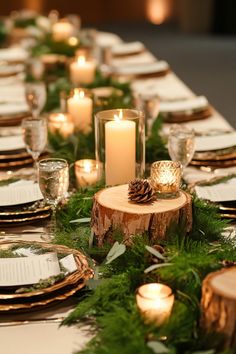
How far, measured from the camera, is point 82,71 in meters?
3.60

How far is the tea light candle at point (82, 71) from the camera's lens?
359 centimetres

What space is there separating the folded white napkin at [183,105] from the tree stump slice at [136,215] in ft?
4.64

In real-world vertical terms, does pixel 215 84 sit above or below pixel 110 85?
below

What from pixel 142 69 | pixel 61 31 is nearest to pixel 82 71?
pixel 142 69

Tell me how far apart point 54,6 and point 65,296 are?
32.7 feet

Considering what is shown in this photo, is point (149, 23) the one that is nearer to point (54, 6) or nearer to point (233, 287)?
point (54, 6)

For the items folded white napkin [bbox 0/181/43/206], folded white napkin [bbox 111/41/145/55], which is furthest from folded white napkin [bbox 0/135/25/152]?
folded white napkin [bbox 111/41/145/55]

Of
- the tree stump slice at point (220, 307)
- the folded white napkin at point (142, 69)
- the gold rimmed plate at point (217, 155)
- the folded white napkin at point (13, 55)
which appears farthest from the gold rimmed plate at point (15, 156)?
the folded white napkin at point (13, 55)

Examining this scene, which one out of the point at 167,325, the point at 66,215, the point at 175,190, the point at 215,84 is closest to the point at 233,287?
the point at 167,325

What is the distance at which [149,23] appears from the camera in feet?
36.5

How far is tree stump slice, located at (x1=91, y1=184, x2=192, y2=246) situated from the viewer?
169cm

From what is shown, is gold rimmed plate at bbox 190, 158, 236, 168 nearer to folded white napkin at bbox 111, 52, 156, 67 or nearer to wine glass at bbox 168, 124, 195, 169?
wine glass at bbox 168, 124, 195, 169

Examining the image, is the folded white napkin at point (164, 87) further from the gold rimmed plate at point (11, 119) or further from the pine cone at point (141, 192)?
the pine cone at point (141, 192)

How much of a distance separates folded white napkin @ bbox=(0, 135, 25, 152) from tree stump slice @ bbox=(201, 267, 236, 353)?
55.2 inches
